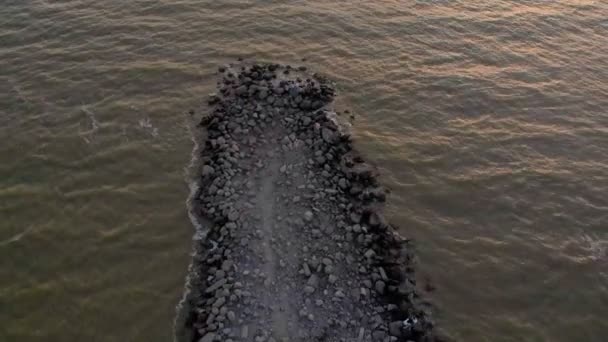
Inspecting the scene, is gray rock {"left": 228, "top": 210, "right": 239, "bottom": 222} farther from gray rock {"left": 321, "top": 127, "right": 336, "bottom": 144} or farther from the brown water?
gray rock {"left": 321, "top": 127, "right": 336, "bottom": 144}

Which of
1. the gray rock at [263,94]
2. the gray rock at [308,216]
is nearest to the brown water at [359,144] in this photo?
the gray rock at [263,94]

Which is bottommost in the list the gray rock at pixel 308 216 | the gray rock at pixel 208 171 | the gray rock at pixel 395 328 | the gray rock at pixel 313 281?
the gray rock at pixel 395 328

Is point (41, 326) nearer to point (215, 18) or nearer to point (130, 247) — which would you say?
→ point (130, 247)

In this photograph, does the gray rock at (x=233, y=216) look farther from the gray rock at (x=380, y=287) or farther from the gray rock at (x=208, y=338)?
the gray rock at (x=380, y=287)

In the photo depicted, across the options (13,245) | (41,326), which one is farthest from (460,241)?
(13,245)

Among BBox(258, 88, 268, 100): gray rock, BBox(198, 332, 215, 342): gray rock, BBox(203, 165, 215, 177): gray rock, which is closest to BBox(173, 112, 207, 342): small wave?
BBox(203, 165, 215, 177): gray rock
